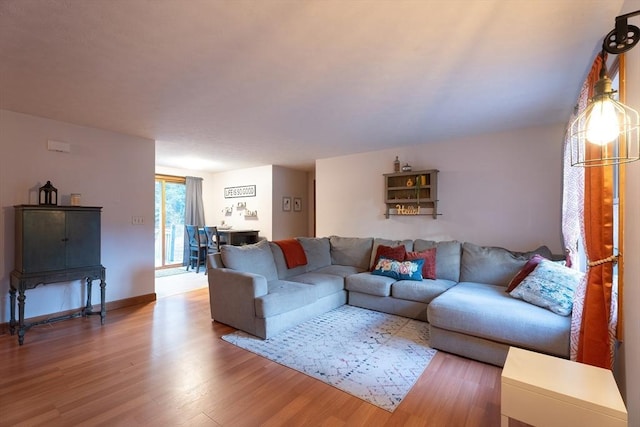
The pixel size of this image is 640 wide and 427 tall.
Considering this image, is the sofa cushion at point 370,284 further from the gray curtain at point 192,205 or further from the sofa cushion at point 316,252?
the gray curtain at point 192,205

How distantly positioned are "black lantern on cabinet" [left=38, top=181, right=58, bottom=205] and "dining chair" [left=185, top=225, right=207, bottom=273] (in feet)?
9.95

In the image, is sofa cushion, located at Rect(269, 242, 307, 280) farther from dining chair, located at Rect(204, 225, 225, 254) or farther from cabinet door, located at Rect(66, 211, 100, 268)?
dining chair, located at Rect(204, 225, 225, 254)

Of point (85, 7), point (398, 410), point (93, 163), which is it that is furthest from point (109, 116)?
point (398, 410)

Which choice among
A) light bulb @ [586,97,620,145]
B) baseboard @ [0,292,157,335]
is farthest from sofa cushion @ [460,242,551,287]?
baseboard @ [0,292,157,335]

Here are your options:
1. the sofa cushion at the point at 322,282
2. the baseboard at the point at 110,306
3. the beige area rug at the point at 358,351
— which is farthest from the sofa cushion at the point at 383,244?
the baseboard at the point at 110,306

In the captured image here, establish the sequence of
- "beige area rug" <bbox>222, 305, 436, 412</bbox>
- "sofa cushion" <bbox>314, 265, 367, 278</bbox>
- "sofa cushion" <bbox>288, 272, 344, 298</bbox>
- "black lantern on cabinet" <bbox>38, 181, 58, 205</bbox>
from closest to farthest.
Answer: "beige area rug" <bbox>222, 305, 436, 412</bbox> < "black lantern on cabinet" <bbox>38, 181, 58, 205</bbox> < "sofa cushion" <bbox>288, 272, 344, 298</bbox> < "sofa cushion" <bbox>314, 265, 367, 278</bbox>

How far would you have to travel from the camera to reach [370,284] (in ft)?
11.8

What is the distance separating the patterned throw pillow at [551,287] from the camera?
2289 mm

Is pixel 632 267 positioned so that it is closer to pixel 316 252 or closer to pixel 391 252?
pixel 391 252

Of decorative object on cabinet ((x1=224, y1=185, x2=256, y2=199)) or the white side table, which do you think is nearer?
the white side table

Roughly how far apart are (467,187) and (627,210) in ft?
8.29


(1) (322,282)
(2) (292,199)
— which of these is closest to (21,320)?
(1) (322,282)

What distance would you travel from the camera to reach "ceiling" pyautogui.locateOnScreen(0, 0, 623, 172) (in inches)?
61.7

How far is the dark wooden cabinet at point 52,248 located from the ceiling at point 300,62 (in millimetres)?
1109
